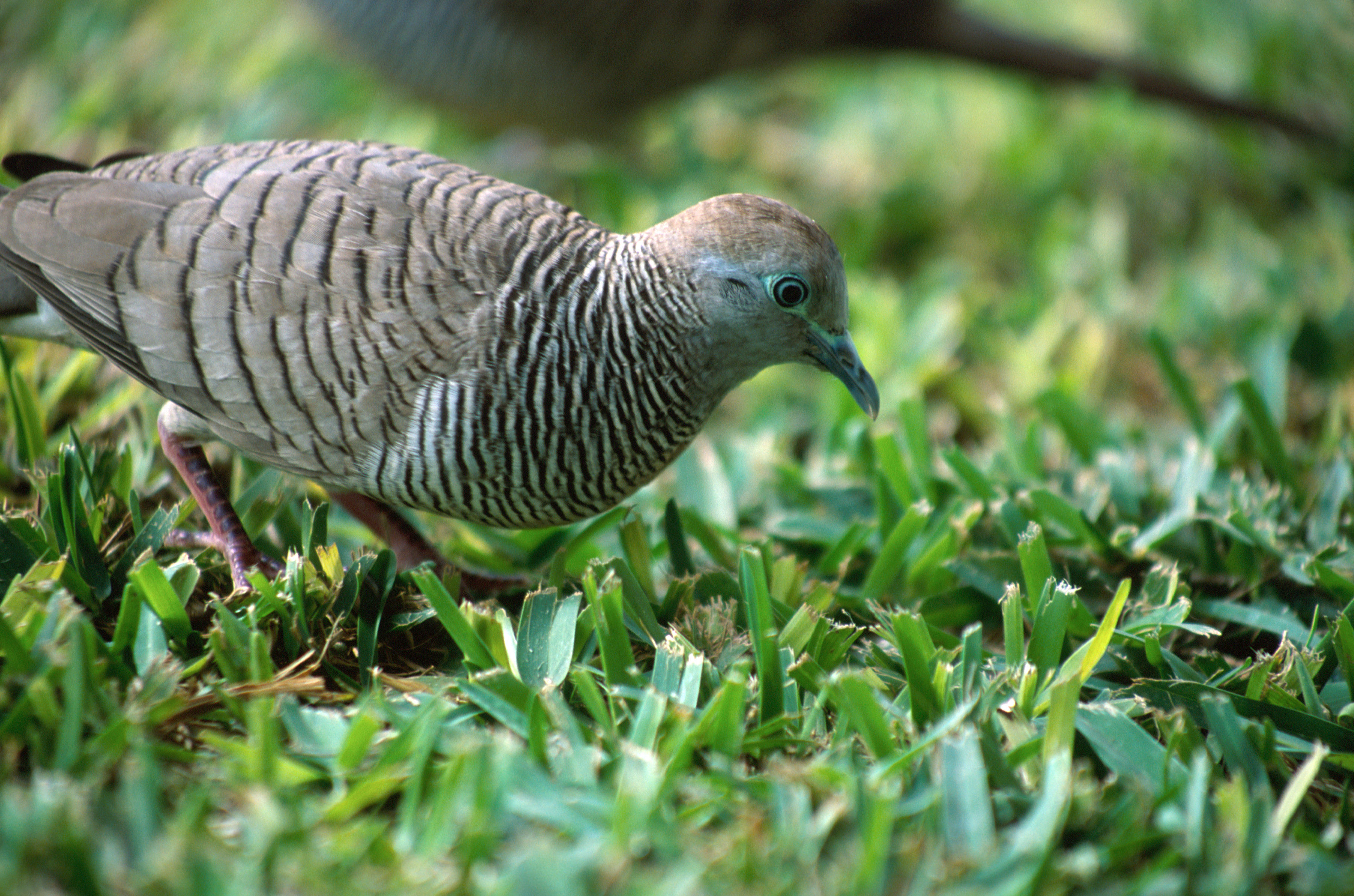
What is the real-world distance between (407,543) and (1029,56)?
4.11 meters

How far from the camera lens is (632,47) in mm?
4797

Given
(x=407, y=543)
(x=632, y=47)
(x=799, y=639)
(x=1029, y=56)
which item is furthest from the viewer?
(x=1029, y=56)

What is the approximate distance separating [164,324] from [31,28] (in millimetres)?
3855

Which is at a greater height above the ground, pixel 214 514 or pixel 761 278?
pixel 761 278

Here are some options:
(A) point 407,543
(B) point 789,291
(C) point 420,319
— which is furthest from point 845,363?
(A) point 407,543

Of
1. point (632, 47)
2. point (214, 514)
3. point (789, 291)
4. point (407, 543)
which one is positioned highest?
point (632, 47)

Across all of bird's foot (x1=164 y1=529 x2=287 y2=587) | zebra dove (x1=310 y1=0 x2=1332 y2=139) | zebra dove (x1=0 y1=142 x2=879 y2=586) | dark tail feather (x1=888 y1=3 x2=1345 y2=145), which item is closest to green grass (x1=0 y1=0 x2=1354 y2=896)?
bird's foot (x1=164 y1=529 x2=287 y2=587)

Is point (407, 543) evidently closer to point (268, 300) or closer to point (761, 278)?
point (268, 300)

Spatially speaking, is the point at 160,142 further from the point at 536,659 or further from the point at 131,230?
the point at 536,659

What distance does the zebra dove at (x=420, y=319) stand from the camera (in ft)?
6.82

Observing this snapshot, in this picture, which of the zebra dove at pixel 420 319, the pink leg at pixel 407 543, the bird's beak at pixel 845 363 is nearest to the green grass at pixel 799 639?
the pink leg at pixel 407 543

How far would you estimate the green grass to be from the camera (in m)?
1.60

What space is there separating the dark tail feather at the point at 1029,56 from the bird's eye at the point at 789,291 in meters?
3.60

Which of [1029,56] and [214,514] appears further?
[1029,56]
